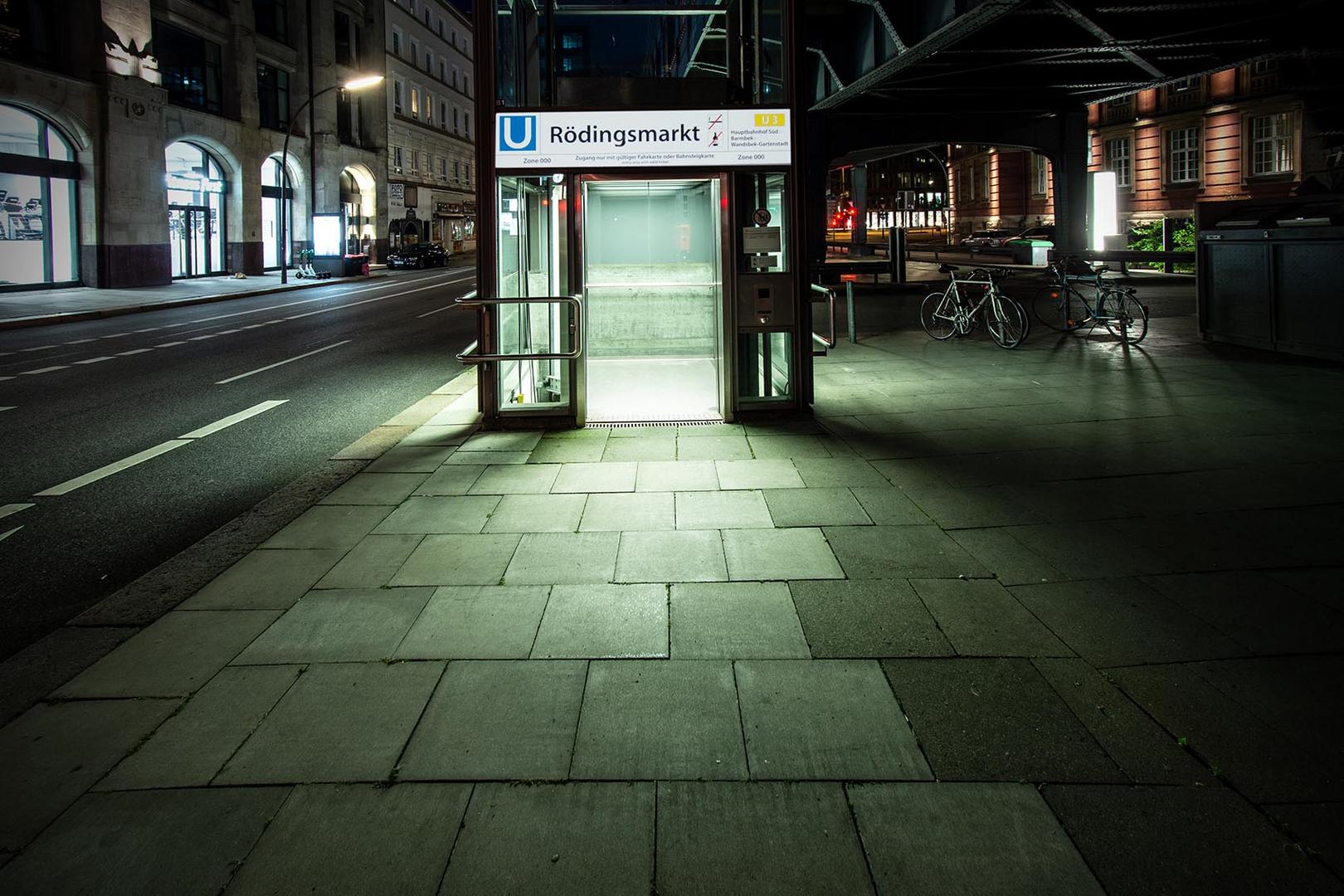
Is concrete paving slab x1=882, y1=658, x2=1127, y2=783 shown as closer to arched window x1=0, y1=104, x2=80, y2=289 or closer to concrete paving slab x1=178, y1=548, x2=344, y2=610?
concrete paving slab x1=178, y1=548, x2=344, y2=610

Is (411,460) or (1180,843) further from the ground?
(411,460)

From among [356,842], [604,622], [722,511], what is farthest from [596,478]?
[356,842]

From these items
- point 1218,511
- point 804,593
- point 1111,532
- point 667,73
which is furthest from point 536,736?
point 667,73

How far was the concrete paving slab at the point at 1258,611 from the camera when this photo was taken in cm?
387

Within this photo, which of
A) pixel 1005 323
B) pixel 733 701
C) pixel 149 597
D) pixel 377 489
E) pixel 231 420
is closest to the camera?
pixel 733 701

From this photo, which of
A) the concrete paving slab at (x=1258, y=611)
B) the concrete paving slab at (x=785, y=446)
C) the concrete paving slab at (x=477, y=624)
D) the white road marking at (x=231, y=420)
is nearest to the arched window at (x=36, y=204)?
the white road marking at (x=231, y=420)

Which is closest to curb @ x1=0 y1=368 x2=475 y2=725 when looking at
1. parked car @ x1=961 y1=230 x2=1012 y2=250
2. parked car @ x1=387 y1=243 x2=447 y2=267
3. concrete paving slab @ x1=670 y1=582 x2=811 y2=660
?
concrete paving slab @ x1=670 y1=582 x2=811 y2=660

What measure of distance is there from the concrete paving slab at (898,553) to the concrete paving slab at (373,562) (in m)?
2.40

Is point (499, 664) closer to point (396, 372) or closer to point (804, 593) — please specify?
point (804, 593)

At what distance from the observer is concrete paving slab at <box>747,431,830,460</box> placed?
7.57m

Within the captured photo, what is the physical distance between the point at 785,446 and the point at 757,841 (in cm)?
548

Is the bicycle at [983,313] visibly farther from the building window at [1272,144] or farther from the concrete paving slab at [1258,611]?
the building window at [1272,144]

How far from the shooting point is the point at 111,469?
752cm

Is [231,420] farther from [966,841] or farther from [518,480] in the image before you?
[966,841]
